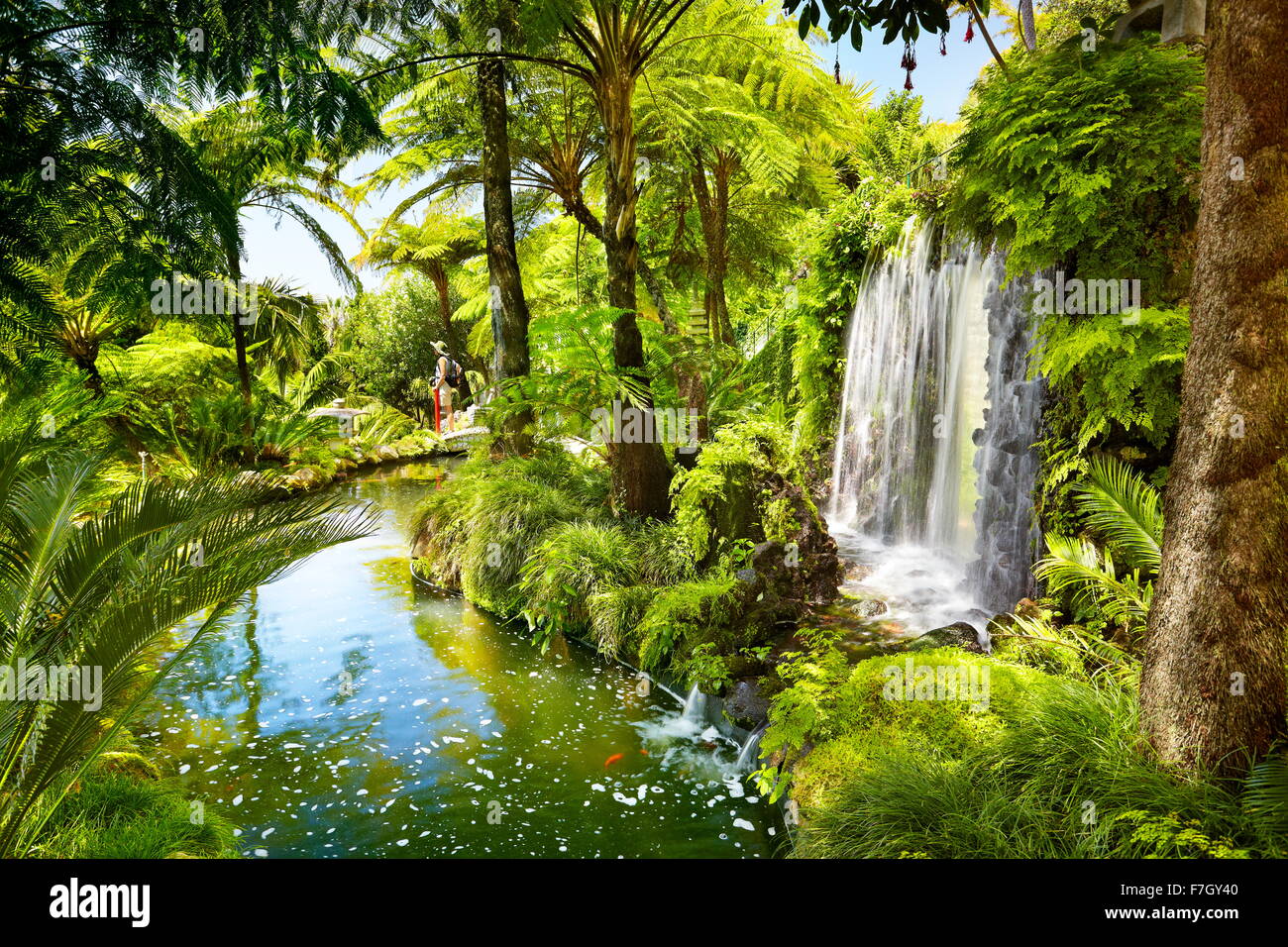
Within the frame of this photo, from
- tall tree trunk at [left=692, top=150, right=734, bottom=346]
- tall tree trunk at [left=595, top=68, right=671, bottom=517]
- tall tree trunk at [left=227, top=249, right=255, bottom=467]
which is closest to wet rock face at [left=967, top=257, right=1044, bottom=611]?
tall tree trunk at [left=595, top=68, right=671, bottom=517]

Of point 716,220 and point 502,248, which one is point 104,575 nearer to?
point 502,248

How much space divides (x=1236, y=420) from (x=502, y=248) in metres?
7.53

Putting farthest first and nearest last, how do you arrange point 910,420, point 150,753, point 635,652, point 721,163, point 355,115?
point 721,163
point 910,420
point 635,652
point 150,753
point 355,115

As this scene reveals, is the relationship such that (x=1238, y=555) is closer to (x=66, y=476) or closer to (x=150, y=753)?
(x=66, y=476)

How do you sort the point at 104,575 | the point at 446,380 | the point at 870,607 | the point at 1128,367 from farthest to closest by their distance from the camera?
1. the point at 446,380
2. the point at 870,607
3. the point at 1128,367
4. the point at 104,575

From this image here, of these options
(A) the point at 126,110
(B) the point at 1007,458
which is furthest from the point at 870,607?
(A) the point at 126,110

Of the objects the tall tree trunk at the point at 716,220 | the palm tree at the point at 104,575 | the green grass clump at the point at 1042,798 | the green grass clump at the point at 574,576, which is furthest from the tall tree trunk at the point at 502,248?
the green grass clump at the point at 1042,798

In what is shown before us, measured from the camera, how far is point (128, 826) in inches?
113

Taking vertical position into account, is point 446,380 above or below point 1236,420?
above

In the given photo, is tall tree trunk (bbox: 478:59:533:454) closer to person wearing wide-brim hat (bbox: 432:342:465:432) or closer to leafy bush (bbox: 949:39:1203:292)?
leafy bush (bbox: 949:39:1203:292)

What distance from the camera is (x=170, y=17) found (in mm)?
3014

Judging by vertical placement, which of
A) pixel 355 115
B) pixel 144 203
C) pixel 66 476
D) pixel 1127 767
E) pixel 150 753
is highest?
pixel 355 115
